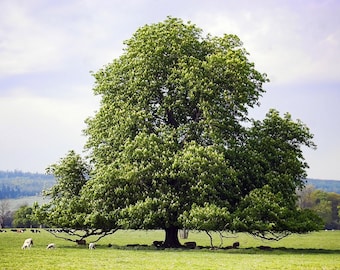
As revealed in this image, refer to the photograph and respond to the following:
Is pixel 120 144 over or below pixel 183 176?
over

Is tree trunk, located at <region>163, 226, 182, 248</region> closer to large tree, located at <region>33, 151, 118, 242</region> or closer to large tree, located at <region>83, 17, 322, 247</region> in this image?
large tree, located at <region>83, 17, 322, 247</region>

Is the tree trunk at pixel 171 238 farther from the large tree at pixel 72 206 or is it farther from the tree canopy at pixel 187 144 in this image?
the large tree at pixel 72 206

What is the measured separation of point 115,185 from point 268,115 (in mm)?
15365

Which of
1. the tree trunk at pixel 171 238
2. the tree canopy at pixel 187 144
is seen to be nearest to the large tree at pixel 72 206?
the tree canopy at pixel 187 144

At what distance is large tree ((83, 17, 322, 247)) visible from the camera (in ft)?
141

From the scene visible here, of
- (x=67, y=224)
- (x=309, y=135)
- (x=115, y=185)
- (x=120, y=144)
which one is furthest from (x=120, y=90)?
(x=309, y=135)

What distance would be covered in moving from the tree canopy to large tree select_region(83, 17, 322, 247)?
0.09 metres

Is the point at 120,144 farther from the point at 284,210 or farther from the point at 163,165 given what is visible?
the point at 284,210

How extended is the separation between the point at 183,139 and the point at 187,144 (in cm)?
218

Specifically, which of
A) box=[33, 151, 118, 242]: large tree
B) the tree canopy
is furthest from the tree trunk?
box=[33, 151, 118, 242]: large tree

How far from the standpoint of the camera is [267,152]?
154 ft

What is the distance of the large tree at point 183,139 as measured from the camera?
42844 mm

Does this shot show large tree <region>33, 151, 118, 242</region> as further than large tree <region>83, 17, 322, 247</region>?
Yes

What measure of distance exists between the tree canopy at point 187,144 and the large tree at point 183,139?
0.09 metres
